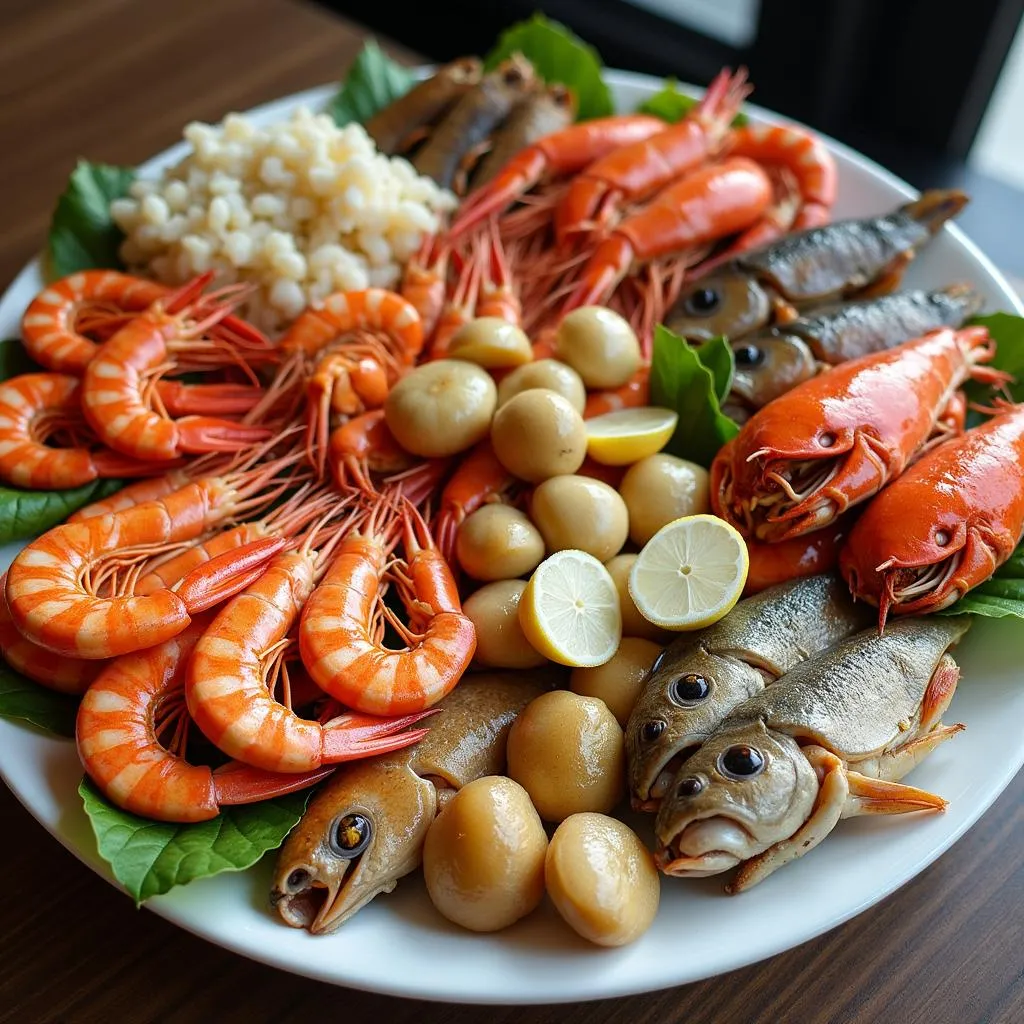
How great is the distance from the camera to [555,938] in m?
1.70

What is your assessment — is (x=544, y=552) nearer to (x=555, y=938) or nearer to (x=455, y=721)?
(x=455, y=721)

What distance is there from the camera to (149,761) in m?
1.80

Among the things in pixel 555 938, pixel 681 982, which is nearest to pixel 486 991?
pixel 555 938

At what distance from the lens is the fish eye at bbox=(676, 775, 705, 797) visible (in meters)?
1.68

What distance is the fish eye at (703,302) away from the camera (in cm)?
260

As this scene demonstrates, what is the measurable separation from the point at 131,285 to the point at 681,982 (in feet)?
6.48

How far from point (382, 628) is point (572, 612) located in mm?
370

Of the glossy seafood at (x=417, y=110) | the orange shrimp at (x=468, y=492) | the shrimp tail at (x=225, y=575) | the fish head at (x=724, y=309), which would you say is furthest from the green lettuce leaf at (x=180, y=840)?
the glossy seafood at (x=417, y=110)

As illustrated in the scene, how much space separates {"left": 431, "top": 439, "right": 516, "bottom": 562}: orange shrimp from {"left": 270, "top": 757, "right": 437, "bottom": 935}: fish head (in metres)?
0.54

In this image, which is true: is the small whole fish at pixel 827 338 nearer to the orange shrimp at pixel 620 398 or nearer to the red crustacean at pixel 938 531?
the orange shrimp at pixel 620 398

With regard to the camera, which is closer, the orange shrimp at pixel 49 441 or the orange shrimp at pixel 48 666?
the orange shrimp at pixel 48 666

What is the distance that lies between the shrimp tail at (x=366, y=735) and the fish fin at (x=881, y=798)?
71 centimetres

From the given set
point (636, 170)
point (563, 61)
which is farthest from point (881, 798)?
point (563, 61)

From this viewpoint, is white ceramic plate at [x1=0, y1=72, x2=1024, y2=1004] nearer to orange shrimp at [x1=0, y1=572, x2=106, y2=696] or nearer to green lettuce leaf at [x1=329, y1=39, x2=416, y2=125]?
orange shrimp at [x1=0, y1=572, x2=106, y2=696]
